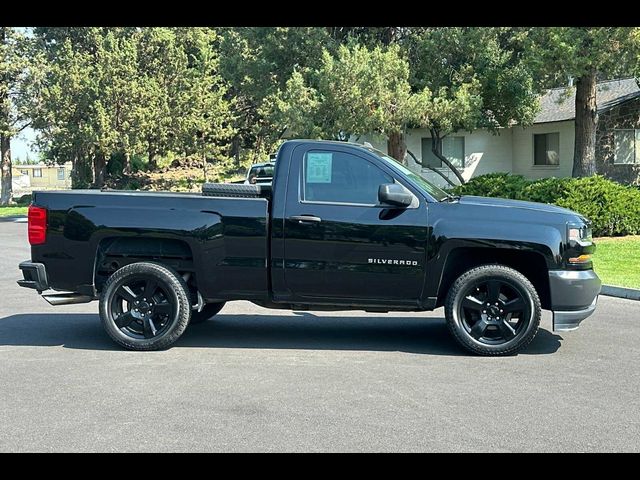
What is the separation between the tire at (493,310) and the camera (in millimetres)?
7098

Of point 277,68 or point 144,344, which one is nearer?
point 144,344

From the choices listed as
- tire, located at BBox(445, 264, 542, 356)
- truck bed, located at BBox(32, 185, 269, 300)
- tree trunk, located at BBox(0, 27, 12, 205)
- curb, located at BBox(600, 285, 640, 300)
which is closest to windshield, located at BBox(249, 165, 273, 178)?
curb, located at BBox(600, 285, 640, 300)

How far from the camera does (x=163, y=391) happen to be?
6.01 meters

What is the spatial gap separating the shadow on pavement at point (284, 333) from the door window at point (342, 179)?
1523 millimetres

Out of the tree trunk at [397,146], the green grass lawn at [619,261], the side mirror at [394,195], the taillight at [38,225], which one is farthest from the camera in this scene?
the tree trunk at [397,146]

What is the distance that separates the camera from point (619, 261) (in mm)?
13680

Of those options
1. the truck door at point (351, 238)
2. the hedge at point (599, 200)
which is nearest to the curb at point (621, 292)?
the truck door at point (351, 238)

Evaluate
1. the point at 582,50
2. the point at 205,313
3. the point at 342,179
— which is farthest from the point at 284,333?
the point at 582,50

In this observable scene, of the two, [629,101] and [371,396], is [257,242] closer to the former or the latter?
[371,396]

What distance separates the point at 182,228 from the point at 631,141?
24.2 metres

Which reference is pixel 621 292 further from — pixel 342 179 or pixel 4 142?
pixel 4 142

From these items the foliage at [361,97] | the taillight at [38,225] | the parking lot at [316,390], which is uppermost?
the foliage at [361,97]

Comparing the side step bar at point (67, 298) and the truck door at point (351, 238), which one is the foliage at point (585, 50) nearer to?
the truck door at point (351, 238)
